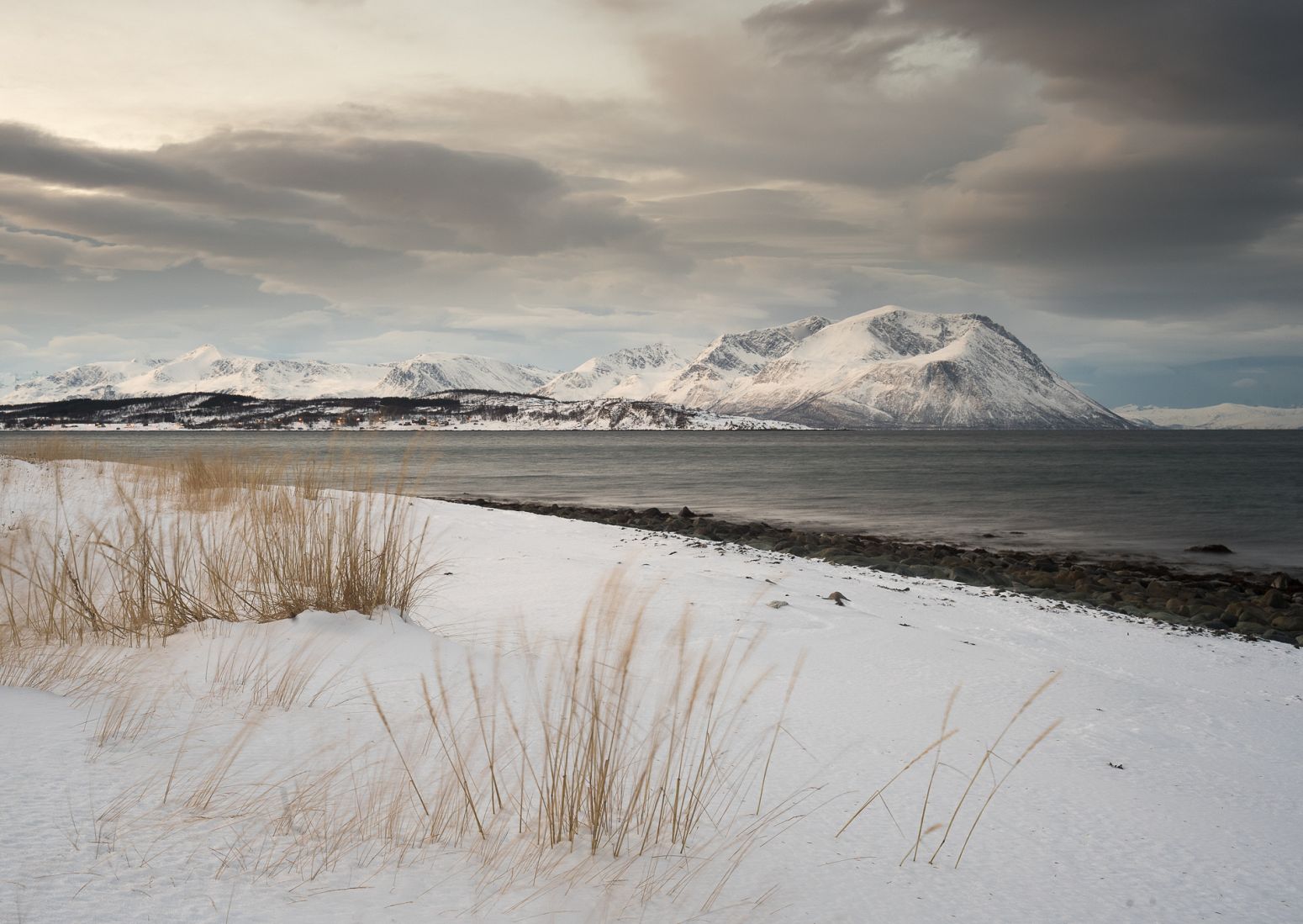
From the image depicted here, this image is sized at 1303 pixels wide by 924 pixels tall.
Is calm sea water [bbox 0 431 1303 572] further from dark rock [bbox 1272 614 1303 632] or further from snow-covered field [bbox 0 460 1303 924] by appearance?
dark rock [bbox 1272 614 1303 632]

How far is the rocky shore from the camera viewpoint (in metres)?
10.4

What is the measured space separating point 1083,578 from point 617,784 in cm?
1321

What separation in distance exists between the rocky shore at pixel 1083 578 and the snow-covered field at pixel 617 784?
5702mm

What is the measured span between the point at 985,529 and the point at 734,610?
59.0ft

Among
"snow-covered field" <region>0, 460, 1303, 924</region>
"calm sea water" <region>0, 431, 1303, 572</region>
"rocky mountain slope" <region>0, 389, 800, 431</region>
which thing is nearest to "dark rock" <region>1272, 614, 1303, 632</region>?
"snow-covered field" <region>0, 460, 1303, 924</region>

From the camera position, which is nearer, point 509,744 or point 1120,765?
point 509,744

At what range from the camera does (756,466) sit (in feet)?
167

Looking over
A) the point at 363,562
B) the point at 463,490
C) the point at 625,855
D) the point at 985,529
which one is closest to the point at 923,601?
the point at 363,562

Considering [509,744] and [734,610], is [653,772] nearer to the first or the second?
Result: [509,744]

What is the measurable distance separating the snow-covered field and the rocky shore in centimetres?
570

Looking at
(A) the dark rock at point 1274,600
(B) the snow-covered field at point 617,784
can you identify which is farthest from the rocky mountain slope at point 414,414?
(B) the snow-covered field at point 617,784

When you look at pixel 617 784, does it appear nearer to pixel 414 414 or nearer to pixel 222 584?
pixel 222 584

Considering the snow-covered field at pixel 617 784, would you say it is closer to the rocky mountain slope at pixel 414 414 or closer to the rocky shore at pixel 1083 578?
the rocky shore at pixel 1083 578

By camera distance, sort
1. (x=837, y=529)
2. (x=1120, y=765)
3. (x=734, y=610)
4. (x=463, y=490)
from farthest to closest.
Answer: (x=463, y=490) < (x=837, y=529) < (x=734, y=610) < (x=1120, y=765)
